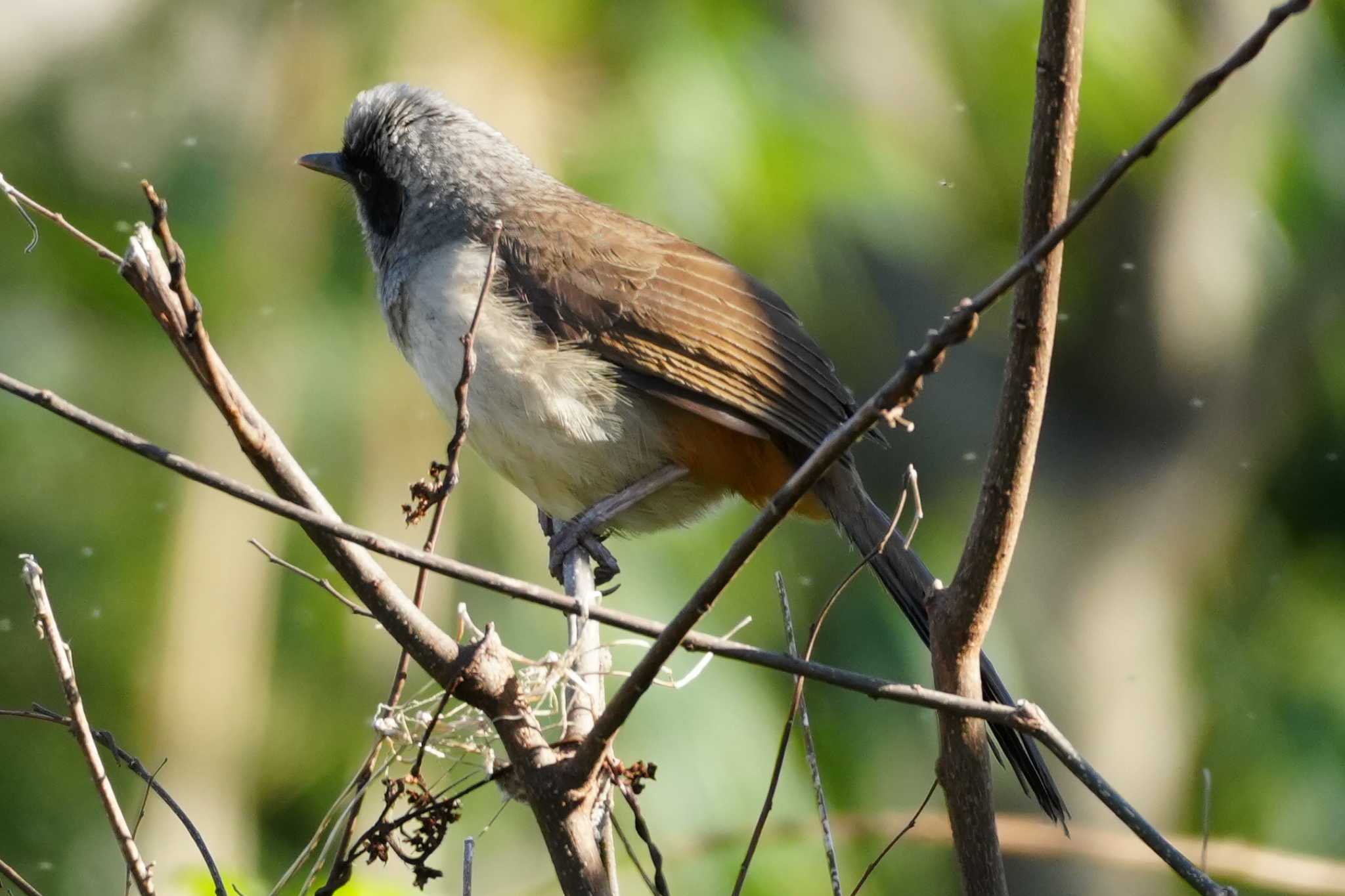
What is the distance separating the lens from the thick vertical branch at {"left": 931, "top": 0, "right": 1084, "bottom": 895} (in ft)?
6.81

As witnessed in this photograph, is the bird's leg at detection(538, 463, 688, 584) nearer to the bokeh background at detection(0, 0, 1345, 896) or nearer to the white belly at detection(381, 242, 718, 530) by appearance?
the white belly at detection(381, 242, 718, 530)

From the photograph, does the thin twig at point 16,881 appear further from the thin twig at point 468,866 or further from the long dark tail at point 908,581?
the long dark tail at point 908,581

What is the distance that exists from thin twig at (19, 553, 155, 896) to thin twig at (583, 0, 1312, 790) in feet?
2.79

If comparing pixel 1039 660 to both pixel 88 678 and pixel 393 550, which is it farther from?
pixel 393 550

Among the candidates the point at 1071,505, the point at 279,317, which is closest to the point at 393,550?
the point at 279,317

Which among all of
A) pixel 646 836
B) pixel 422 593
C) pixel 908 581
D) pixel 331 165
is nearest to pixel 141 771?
pixel 422 593

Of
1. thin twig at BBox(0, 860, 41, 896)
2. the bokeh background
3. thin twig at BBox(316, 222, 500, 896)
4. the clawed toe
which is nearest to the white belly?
the clawed toe

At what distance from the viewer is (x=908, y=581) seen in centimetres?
368

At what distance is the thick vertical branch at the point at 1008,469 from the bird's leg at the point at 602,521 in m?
1.51

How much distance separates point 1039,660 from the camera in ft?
28.7

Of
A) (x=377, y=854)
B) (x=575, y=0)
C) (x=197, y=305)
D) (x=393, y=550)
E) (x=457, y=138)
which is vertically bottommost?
(x=377, y=854)

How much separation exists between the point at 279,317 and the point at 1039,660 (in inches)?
188

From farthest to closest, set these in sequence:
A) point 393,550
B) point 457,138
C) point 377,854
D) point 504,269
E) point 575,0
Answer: point 575,0, point 457,138, point 504,269, point 377,854, point 393,550

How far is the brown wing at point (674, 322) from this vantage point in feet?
12.7
